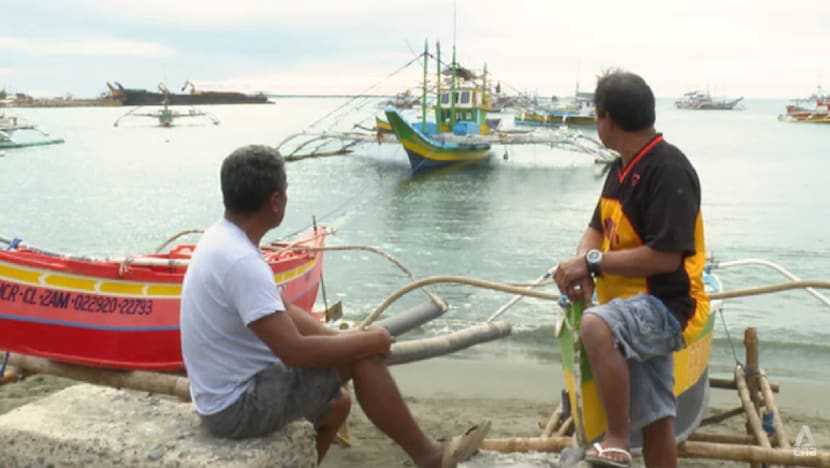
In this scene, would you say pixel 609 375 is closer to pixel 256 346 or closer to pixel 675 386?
pixel 675 386

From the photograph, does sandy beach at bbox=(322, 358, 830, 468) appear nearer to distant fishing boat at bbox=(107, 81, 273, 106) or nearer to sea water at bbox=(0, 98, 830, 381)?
sea water at bbox=(0, 98, 830, 381)

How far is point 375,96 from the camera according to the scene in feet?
125

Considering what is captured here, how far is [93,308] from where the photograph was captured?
6.18 m

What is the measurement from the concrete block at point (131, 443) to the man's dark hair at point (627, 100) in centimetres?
184

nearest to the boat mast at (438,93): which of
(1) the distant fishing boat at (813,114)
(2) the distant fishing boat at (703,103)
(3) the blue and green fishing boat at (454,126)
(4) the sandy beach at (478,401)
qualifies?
(3) the blue and green fishing boat at (454,126)

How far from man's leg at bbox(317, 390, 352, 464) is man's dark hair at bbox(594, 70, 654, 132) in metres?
1.71

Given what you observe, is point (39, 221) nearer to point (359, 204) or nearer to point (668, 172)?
point (359, 204)

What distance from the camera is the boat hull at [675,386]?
3.56 metres

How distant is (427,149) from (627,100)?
3597cm

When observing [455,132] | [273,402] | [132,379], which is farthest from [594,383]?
[455,132]

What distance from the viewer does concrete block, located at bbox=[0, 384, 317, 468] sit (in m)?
3.30

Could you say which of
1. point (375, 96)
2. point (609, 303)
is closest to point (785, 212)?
point (375, 96)

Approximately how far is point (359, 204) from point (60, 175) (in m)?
18.6

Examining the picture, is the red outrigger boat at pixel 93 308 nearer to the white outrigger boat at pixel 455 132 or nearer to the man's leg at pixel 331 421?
the man's leg at pixel 331 421
